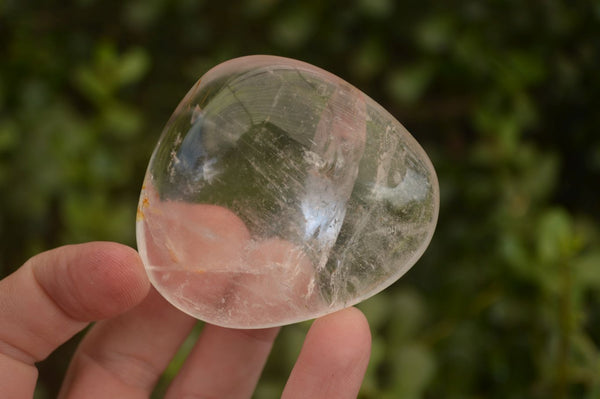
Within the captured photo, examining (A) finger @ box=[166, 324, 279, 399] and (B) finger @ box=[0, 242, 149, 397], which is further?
(A) finger @ box=[166, 324, 279, 399]

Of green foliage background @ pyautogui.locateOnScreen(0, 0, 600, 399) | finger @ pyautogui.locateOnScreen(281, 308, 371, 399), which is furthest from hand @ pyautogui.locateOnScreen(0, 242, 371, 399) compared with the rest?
green foliage background @ pyautogui.locateOnScreen(0, 0, 600, 399)

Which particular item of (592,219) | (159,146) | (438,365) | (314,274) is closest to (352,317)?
(314,274)

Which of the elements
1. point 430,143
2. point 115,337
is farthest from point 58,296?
point 430,143

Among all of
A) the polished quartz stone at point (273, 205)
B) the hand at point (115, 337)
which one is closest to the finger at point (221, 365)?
the hand at point (115, 337)

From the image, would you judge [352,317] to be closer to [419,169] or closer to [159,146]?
[419,169]

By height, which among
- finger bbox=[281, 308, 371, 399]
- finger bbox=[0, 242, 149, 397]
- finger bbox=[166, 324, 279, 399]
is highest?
finger bbox=[0, 242, 149, 397]

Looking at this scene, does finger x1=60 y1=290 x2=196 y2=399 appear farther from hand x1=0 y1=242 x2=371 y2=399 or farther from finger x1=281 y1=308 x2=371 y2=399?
finger x1=281 y1=308 x2=371 y2=399
